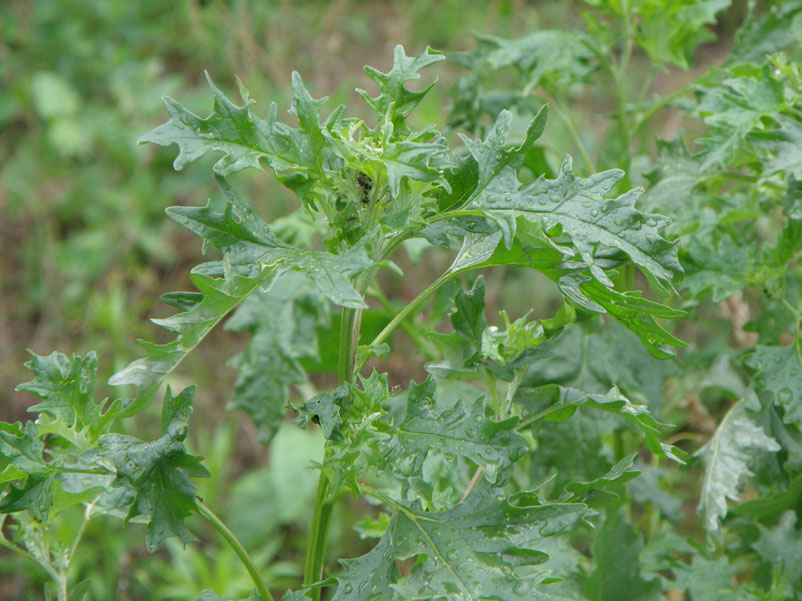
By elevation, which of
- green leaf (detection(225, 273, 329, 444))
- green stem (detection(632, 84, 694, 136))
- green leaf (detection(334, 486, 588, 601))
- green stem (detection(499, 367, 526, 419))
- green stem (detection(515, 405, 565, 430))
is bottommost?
green leaf (detection(225, 273, 329, 444))

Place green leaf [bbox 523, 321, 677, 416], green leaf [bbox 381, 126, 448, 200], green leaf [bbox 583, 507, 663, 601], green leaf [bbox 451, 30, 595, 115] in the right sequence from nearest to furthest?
green leaf [bbox 381, 126, 448, 200] < green leaf [bbox 583, 507, 663, 601] < green leaf [bbox 523, 321, 677, 416] < green leaf [bbox 451, 30, 595, 115]

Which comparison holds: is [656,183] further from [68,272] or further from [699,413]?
[68,272]

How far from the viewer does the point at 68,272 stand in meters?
3.71

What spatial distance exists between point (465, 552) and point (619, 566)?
1.69 feet

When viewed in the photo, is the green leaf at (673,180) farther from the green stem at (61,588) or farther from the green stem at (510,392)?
the green stem at (61,588)

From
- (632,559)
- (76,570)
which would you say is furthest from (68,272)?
(632,559)

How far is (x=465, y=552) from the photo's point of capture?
1.05 meters

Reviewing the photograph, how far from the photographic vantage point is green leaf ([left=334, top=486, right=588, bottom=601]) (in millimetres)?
1014

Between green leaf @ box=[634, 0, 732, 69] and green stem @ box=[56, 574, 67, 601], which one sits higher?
green leaf @ box=[634, 0, 732, 69]

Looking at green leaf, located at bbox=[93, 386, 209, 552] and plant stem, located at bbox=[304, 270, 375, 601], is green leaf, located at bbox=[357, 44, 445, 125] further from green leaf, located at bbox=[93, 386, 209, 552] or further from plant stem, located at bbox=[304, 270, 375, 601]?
green leaf, located at bbox=[93, 386, 209, 552]

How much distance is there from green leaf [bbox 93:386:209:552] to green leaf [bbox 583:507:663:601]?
2.39 ft

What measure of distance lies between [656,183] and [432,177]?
0.73 metres

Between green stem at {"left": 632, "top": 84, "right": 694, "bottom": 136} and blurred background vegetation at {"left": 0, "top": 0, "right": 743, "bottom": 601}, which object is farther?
blurred background vegetation at {"left": 0, "top": 0, "right": 743, "bottom": 601}

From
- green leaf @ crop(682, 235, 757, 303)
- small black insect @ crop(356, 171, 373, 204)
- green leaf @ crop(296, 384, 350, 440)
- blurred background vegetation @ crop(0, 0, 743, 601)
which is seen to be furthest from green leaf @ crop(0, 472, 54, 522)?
blurred background vegetation @ crop(0, 0, 743, 601)
